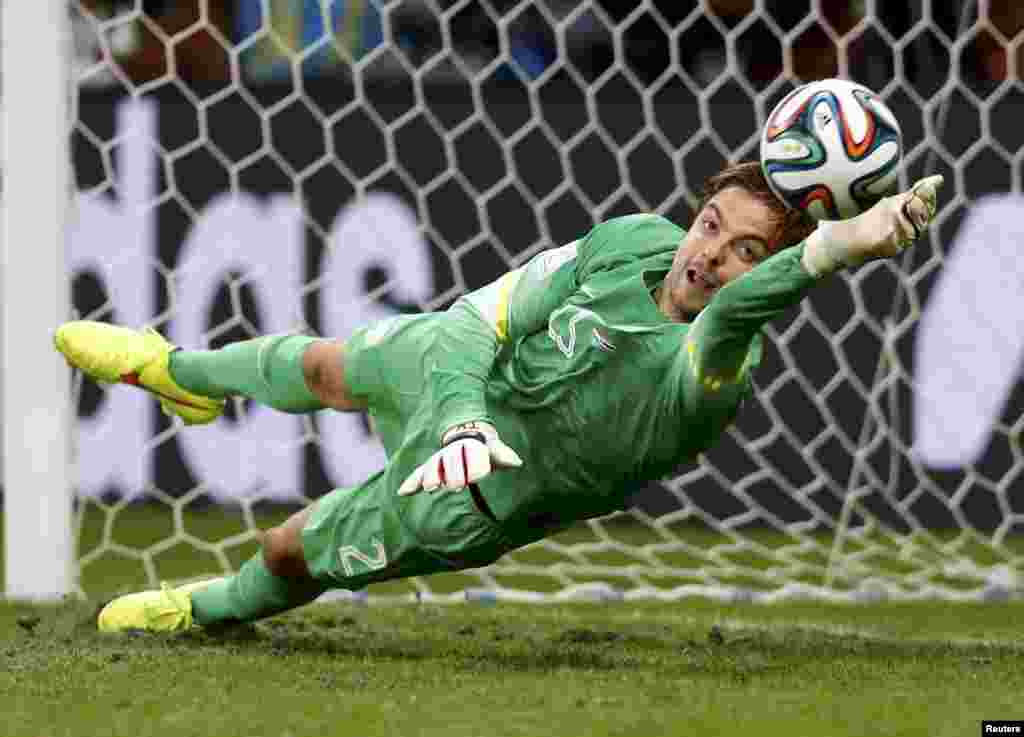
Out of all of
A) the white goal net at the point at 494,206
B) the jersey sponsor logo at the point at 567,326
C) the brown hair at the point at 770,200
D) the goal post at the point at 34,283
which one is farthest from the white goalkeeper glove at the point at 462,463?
the white goal net at the point at 494,206

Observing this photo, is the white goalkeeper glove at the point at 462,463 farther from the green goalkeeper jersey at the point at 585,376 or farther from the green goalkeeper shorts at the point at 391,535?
the green goalkeeper shorts at the point at 391,535

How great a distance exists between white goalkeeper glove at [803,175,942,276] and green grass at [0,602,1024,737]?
2.23 feet

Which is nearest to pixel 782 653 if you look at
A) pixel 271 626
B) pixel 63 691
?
pixel 271 626

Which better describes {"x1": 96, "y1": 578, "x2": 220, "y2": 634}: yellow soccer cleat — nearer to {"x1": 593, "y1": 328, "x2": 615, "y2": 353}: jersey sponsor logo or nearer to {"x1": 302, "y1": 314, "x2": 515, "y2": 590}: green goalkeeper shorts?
{"x1": 302, "y1": 314, "x2": 515, "y2": 590}: green goalkeeper shorts

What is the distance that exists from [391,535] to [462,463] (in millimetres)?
666

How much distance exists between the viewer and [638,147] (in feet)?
19.1

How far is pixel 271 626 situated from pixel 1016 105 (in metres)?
3.01

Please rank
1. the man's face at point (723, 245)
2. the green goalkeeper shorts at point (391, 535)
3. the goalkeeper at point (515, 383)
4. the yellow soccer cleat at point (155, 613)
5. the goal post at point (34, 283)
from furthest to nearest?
the goal post at point (34, 283) → the yellow soccer cleat at point (155, 613) → the green goalkeeper shorts at point (391, 535) → the man's face at point (723, 245) → the goalkeeper at point (515, 383)

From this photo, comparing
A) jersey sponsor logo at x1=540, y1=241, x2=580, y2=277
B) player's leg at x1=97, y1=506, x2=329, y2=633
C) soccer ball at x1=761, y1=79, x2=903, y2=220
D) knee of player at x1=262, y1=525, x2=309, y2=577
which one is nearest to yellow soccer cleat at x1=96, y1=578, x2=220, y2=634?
player's leg at x1=97, y1=506, x2=329, y2=633

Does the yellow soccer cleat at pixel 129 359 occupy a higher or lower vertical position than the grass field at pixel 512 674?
higher

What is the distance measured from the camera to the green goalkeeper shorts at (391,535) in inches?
135

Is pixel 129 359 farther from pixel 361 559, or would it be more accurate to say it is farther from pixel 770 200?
pixel 770 200

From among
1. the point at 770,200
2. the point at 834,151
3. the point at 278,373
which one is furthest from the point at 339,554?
the point at 834,151

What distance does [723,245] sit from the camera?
3.24 meters
